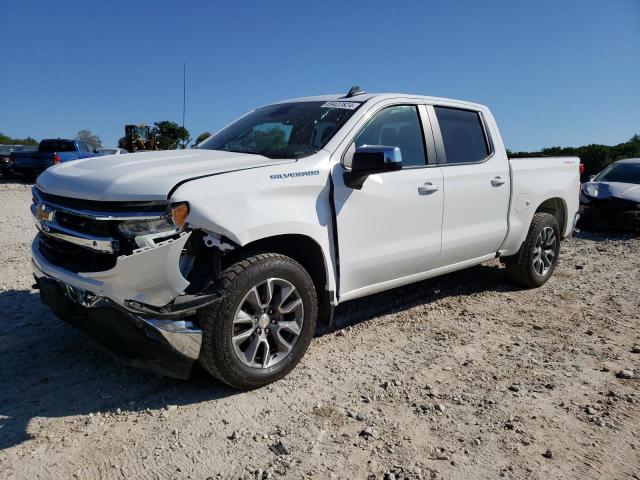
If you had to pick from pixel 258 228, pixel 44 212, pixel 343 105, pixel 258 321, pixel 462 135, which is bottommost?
pixel 258 321

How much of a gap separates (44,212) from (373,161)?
2085mm

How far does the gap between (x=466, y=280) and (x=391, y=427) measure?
3.43 m

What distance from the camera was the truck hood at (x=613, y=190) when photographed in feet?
30.3

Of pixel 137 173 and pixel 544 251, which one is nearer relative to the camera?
pixel 137 173

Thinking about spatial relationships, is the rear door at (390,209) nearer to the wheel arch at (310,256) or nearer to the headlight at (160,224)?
the wheel arch at (310,256)

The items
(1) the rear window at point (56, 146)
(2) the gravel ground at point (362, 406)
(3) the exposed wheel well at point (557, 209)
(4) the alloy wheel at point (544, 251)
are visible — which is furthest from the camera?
(1) the rear window at point (56, 146)

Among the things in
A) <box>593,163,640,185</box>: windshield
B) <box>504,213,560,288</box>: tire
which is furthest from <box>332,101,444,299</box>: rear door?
<box>593,163,640,185</box>: windshield

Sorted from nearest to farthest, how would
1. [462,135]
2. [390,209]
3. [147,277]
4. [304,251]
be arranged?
[147,277] < [304,251] < [390,209] < [462,135]

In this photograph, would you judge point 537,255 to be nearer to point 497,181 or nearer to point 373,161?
point 497,181

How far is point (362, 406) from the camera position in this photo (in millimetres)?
3014

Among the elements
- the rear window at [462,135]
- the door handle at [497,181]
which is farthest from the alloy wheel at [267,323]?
the door handle at [497,181]

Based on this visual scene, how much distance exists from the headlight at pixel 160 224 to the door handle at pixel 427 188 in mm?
1938

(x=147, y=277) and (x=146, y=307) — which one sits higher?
(x=147, y=277)

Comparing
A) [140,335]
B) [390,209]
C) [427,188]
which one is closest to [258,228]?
[140,335]
